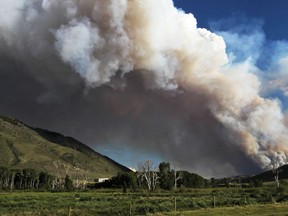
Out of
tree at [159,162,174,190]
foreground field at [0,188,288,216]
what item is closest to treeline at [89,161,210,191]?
tree at [159,162,174,190]

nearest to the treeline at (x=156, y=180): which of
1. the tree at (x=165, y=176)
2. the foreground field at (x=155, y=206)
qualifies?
the tree at (x=165, y=176)

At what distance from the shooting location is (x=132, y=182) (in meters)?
170

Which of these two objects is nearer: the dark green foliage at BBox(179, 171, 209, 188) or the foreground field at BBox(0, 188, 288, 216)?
the foreground field at BBox(0, 188, 288, 216)

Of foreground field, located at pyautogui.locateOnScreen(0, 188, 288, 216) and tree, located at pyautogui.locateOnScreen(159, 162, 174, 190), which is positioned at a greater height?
tree, located at pyautogui.locateOnScreen(159, 162, 174, 190)

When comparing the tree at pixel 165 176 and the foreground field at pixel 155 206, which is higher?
the tree at pixel 165 176

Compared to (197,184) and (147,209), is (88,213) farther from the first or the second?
(197,184)

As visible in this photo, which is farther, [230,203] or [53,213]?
[230,203]

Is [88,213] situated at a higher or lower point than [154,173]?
lower

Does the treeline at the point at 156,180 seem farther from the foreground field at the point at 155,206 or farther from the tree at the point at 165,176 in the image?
the foreground field at the point at 155,206

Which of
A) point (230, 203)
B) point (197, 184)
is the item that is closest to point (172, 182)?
point (197, 184)

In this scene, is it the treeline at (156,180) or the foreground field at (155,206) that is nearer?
the foreground field at (155,206)

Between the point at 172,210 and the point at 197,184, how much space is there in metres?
149

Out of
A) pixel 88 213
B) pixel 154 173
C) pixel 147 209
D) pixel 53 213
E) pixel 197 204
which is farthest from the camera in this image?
pixel 154 173

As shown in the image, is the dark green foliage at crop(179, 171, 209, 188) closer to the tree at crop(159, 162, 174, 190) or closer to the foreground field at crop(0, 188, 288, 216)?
the tree at crop(159, 162, 174, 190)
